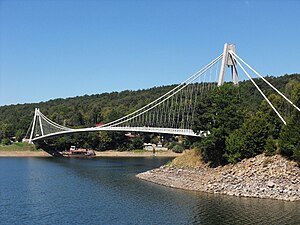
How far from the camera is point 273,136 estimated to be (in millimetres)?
35469

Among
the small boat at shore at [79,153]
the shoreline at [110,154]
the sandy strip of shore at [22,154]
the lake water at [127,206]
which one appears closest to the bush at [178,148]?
the shoreline at [110,154]

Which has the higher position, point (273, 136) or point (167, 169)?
point (273, 136)

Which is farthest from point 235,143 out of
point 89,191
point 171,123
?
point 171,123

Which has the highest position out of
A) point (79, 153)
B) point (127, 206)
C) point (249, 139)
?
point (249, 139)

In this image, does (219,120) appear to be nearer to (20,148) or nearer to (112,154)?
(112,154)

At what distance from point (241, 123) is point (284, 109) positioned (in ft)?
32.7

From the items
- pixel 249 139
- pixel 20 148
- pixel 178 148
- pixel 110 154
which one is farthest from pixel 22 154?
pixel 249 139

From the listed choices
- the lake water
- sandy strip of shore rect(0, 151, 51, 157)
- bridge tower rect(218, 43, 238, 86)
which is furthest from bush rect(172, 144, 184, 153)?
the lake water

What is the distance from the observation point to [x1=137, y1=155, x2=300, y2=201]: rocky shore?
95.6ft

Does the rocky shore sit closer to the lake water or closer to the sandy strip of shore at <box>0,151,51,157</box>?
the lake water

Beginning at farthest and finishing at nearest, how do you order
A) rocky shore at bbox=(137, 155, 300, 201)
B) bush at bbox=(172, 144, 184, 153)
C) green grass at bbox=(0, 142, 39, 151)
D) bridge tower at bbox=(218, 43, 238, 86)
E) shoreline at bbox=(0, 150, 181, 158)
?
green grass at bbox=(0, 142, 39, 151) < shoreline at bbox=(0, 150, 181, 158) < bush at bbox=(172, 144, 184, 153) < bridge tower at bbox=(218, 43, 238, 86) < rocky shore at bbox=(137, 155, 300, 201)

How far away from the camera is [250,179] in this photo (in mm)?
31188

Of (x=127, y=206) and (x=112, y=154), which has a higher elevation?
(x=112, y=154)

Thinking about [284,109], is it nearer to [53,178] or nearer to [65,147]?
[53,178]
